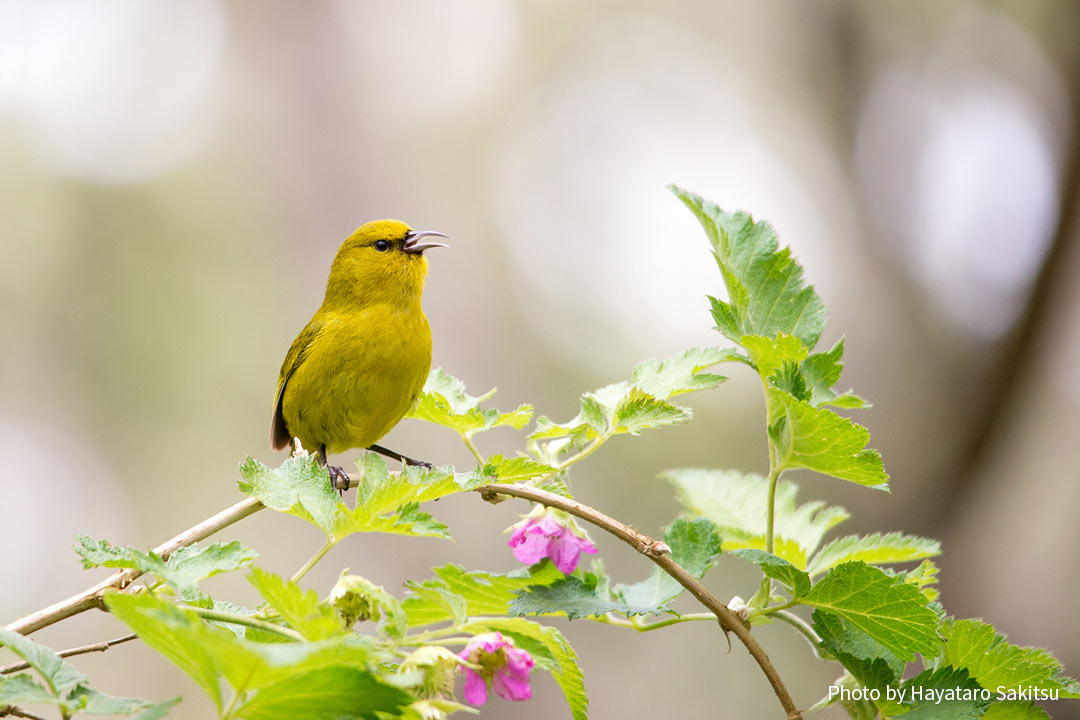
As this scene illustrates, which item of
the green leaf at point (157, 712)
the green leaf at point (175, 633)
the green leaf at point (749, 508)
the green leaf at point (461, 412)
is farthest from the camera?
the green leaf at point (749, 508)

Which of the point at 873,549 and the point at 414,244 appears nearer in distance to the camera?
the point at 873,549

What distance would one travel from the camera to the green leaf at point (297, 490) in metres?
1.26

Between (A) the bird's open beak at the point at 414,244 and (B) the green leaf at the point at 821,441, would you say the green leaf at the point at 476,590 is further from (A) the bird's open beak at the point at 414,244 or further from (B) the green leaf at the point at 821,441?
(A) the bird's open beak at the point at 414,244

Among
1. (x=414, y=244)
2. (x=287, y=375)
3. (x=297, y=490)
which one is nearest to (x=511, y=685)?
(x=297, y=490)

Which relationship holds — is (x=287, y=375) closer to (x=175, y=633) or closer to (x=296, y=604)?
(x=296, y=604)

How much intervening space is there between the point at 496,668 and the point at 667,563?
30cm

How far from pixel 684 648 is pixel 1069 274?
3959 mm

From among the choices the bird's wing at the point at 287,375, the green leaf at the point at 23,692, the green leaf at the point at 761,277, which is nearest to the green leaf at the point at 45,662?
the green leaf at the point at 23,692

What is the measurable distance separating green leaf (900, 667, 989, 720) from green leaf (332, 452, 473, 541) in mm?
804

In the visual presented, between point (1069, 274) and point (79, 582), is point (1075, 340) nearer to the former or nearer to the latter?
point (1069, 274)

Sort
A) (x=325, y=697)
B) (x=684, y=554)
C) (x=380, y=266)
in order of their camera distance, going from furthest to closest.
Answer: (x=380, y=266), (x=684, y=554), (x=325, y=697)

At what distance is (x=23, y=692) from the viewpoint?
1.04 metres

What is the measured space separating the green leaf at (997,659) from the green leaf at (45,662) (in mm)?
1319

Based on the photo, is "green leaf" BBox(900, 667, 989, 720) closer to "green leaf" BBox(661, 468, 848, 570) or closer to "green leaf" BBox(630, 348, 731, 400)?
"green leaf" BBox(661, 468, 848, 570)
